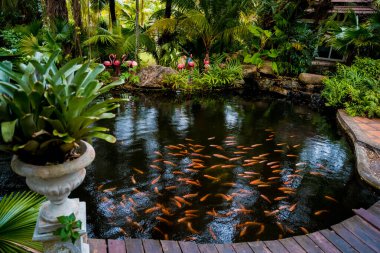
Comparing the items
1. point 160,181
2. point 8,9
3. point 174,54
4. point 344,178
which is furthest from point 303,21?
point 8,9

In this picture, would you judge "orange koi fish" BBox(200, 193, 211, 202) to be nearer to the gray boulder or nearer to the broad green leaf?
the broad green leaf

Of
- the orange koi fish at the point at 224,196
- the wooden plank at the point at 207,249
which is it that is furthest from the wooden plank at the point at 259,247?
the orange koi fish at the point at 224,196

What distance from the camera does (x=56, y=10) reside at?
10.1m

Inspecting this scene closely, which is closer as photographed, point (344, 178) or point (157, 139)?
point (344, 178)

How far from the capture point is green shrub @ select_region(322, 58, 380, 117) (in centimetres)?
816

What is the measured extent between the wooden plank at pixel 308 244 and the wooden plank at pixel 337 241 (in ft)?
0.77

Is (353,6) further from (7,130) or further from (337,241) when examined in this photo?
(7,130)

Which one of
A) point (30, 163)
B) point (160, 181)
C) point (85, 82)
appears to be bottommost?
point (160, 181)

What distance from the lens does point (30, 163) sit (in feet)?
5.87

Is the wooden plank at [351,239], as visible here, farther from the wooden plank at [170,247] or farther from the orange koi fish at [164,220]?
the orange koi fish at [164,220]

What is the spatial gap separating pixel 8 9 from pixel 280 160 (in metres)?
11.5

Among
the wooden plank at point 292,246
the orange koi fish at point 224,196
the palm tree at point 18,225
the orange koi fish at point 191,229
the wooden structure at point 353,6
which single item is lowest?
the orange koi fish at point 191,229

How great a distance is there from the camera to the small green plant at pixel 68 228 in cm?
191

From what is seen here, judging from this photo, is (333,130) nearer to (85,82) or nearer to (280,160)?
(280,160)
